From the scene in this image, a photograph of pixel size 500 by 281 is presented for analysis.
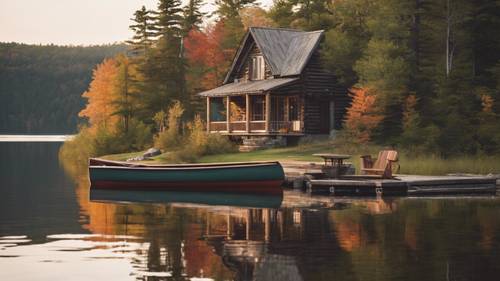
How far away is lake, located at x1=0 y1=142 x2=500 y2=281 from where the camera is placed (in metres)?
15.6

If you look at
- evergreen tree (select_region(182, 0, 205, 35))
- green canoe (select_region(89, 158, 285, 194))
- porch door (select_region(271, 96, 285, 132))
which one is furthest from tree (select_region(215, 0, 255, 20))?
green canoe (select_region(89, 158, 285, 194))

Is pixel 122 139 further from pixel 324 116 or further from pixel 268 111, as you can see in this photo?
pixel 324 116

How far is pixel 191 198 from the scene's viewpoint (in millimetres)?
33469

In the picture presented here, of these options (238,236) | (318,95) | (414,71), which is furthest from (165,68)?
(238,236)

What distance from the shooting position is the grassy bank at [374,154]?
39.2 meters

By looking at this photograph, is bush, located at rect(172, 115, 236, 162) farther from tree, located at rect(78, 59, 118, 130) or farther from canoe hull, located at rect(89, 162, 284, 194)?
tree, located at rect(78, 59, 118, 130)

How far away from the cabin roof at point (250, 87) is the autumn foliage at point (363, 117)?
6.79m

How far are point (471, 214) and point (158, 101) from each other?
151 feet

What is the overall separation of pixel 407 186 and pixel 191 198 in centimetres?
892

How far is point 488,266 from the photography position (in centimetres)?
1602

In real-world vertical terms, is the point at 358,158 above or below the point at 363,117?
below

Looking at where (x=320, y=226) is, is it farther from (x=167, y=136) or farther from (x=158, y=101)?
(x=158, y=101)

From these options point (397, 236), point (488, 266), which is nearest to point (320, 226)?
point (397, 236)

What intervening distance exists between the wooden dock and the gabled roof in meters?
20.7
